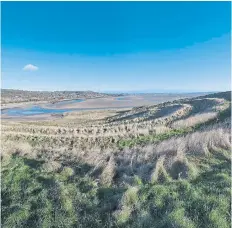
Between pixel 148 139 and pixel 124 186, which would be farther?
pixel 148 139

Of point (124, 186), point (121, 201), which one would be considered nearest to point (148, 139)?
point (124, 186)

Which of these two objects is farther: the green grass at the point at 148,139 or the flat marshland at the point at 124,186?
the green grass at the point at 148,139

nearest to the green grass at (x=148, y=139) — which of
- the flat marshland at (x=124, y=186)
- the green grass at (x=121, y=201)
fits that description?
the flat marshland at (x=124, y=186)

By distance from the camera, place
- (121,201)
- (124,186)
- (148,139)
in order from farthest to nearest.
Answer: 1. (148,139)
2. (124,186)
3. (121,201)

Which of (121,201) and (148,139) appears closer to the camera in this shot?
(121,201)

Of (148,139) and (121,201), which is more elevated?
(148,139)

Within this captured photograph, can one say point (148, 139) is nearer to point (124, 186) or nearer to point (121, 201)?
point (124, 186)

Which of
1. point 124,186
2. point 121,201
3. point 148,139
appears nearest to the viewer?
point 121,201

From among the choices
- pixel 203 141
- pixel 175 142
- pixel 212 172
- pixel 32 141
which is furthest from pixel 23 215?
pixel 32 141

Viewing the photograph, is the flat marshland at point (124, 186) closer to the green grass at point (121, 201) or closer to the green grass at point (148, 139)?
the green grass at point (121, 201)
